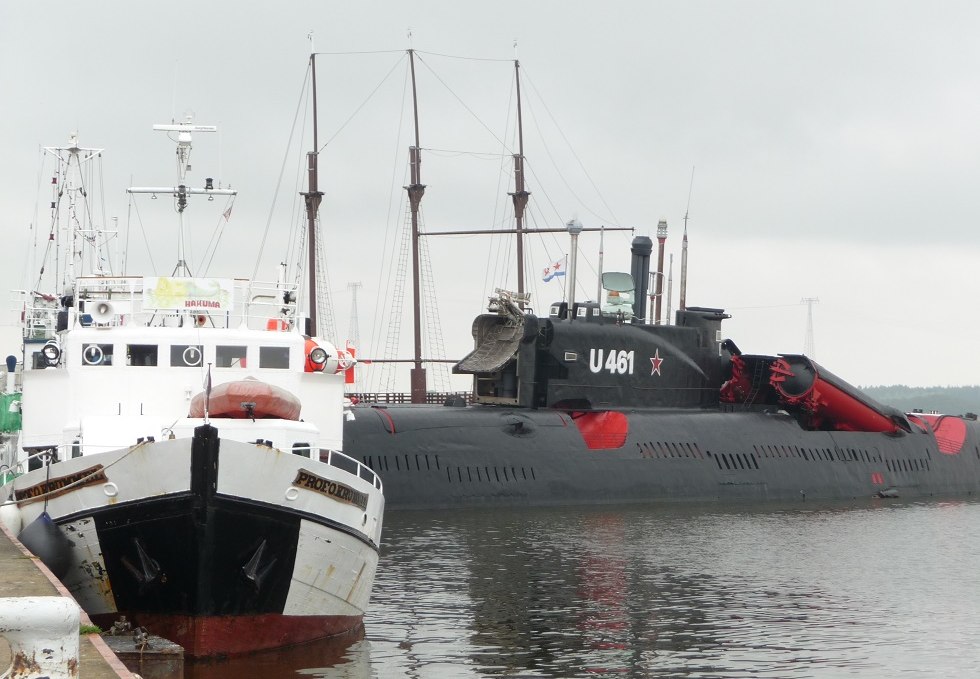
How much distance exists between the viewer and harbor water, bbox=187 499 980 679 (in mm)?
18797

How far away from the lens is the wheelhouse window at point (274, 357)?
21.4 metres

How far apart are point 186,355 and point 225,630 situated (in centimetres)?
542

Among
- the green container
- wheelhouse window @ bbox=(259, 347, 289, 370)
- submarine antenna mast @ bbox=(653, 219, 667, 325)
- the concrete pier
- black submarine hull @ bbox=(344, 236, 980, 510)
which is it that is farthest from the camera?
submarine antenna mast @ bbox=(653, 219, 667, 325)

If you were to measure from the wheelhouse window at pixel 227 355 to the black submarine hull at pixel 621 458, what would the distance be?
18.2m

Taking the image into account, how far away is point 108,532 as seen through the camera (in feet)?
55.8

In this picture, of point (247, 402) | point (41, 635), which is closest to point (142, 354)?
point (247, 402)

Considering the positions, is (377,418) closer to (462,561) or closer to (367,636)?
(462,561)

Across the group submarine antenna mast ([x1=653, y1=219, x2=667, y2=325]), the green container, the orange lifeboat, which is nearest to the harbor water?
→ the orange lifeboat

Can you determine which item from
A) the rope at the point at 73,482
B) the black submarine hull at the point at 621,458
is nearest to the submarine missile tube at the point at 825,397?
the black submarine hull at the point at 621,458

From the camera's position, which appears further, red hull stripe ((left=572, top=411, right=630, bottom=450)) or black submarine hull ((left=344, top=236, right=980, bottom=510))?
red hull stripe ((left=572, top=411, right=630, bottom=450))

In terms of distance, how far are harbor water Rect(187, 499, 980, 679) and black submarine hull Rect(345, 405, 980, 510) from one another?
1.91 meters

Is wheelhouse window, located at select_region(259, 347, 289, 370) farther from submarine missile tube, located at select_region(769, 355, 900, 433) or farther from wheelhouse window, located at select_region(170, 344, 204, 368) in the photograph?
submarine missile tube, located at select_region(769, 355, 900, 433)

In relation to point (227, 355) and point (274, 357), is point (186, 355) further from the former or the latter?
point (274, 357)

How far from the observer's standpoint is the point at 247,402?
1834 cm
